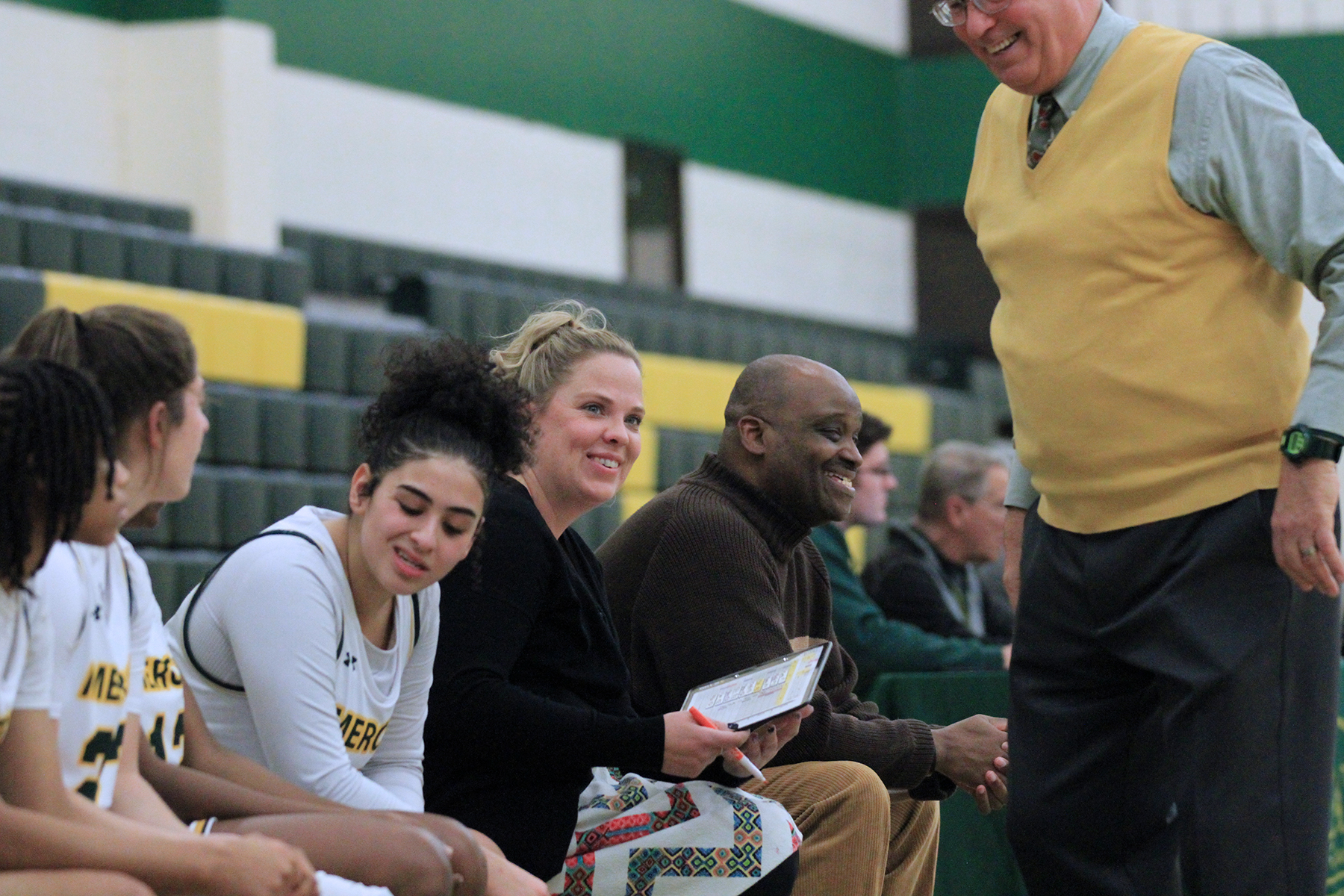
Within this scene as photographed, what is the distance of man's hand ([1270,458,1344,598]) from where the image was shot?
204 cm

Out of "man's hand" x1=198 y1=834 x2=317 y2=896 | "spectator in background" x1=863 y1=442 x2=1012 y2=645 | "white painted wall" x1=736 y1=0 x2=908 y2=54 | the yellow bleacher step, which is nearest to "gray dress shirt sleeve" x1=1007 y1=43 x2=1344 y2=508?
"man's hand" x1=198 y1=834 x2=317 y2=896

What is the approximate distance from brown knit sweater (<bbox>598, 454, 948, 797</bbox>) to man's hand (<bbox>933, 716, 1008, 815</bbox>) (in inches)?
1.2

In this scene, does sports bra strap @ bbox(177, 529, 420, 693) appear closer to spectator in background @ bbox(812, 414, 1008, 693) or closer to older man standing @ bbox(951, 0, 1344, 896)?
older man standing @ bbox(951, 0, 1344, 896)

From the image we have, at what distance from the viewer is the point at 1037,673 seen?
2.39m

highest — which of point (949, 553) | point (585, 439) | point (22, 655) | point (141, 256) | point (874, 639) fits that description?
point (141, 256)

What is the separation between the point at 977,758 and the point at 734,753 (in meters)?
0.61

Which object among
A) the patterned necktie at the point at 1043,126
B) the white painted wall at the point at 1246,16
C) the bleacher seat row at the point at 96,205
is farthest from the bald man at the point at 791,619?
the white painted wall at the point at 1246,16

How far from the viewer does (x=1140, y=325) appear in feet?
7.35

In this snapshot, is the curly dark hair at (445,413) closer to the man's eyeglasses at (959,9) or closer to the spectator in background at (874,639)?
the man's eyeglasses at (959,9)

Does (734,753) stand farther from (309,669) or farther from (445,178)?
(445,178)

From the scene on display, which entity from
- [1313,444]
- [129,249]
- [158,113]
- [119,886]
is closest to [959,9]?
[1313,444]

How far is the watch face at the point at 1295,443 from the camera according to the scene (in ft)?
6.71

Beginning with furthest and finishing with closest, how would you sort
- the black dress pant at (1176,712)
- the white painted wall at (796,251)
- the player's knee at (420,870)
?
the white painted wall at (796,251) → the black dress pant at (1176,712) → the player's knee at (420,870)

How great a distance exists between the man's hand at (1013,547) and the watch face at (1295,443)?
0.57 meters
